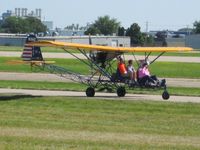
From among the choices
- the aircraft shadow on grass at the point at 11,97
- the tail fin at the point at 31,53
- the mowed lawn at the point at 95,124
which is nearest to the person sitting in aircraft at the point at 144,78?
the mowed lawn at the point at 95,124

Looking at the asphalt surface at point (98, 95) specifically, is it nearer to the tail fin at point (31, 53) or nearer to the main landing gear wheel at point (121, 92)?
the main landing gear wheel at point (121, 92)

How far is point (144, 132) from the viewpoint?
41.0 ft

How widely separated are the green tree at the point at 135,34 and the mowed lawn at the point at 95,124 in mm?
122946

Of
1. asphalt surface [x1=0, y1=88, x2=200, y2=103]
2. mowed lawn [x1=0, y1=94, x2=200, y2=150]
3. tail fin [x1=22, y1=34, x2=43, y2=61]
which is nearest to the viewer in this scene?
mowed lawn [x1=0, y1=94, x2=200, y2=150]

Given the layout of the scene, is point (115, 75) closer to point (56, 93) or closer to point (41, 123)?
point (56, 93)

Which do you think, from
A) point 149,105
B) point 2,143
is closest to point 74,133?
point 2,143

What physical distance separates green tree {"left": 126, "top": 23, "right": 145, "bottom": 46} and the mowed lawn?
12295 cm

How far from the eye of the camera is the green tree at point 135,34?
142 meters

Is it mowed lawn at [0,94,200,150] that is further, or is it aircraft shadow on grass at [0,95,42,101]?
aircraft shadow on grass at [0,95,42,101]

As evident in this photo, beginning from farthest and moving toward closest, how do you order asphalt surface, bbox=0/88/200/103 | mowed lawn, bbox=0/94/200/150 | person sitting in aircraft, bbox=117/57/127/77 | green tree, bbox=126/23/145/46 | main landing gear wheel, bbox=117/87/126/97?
1. green tree, bbox=126/23/145/46
2. person sitting in aircraft, bbox=117/57/127/77
3. main landing gear wheel, bbox=117/87/126/97
4. asphalt surface, bbox=0/88/200/103
5. mowed lawn, bbox=0/94/200/150

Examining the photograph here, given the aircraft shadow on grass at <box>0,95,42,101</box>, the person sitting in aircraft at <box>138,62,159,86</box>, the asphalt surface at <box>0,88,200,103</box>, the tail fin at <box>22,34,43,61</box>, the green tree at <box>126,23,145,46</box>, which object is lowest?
the asphalt surface at <box>0,88,200,103</box>

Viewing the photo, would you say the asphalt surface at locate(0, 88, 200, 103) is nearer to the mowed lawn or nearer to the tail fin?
the tail fin

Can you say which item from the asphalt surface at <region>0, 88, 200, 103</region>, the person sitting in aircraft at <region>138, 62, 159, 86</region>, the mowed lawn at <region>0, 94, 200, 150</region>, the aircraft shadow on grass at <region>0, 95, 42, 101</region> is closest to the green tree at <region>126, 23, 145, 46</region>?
the asphalt surface at <region>0, 88, 200, 103</region>

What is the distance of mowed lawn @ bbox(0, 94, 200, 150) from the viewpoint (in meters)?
10.8
